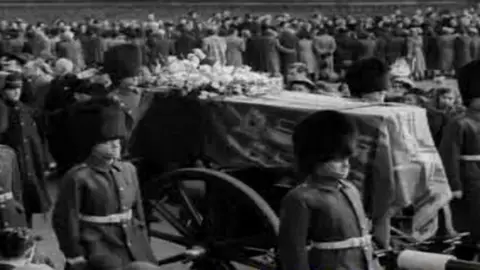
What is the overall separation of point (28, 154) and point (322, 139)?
12.5 ft

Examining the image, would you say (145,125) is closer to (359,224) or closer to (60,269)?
(60,269)

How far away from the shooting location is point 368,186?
22.5 ft

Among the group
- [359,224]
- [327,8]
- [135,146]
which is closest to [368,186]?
[359,224]

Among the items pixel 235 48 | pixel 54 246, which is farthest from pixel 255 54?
pixel 54 246

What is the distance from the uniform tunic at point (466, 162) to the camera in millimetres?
7457

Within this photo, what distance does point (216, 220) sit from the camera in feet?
23.6

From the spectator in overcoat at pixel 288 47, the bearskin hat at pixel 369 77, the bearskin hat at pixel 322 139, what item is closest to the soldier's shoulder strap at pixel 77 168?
the bearskin hat at pixel 322 139

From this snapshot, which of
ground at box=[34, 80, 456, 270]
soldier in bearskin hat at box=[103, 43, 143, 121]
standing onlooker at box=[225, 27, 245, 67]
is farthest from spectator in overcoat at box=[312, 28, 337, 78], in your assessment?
soldier in bearskin hat at box=[103, 43, 143, 121]

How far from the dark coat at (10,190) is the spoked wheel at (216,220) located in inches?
32.1

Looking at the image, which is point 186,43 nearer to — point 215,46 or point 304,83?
point 215,46

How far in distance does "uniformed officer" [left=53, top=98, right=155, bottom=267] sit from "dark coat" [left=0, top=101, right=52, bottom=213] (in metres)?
2.53

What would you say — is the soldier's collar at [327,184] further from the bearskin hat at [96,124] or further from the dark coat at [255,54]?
the dark coat at [255,54]

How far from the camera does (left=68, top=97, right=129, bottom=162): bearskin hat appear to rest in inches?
237

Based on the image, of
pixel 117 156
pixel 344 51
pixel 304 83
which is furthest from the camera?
pixel 344 51
